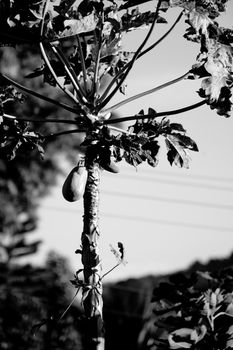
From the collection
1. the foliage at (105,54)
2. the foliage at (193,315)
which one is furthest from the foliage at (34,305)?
the foliage at (105,54)

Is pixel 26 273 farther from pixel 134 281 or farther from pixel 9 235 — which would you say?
pixel 134 281

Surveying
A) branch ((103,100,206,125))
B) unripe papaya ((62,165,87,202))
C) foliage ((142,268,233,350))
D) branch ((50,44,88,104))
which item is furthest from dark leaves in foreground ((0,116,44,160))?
foliage ((142,268,233,350))

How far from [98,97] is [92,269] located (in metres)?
0.97

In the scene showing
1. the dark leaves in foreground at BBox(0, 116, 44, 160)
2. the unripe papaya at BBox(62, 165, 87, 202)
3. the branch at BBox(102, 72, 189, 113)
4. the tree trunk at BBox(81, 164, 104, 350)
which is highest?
the branch at BBox(102, 72, 189, 113)

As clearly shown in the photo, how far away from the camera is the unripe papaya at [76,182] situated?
2715 millimetres

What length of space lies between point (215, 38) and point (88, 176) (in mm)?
983

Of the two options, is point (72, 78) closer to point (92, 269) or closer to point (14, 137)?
point (14, 137)

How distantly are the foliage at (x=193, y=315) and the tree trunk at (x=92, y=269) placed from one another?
1.05m

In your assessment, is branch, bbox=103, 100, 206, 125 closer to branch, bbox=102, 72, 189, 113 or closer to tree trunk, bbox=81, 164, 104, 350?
branch, bbox=102, 72, 189, 113

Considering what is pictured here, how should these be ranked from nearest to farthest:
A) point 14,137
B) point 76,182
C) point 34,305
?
1. point 76,182
2. point 14,137
3. point 34,305

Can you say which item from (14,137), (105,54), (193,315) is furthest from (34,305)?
(105,54)

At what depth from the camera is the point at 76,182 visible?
272 centimetres

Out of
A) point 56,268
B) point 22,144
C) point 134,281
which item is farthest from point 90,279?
point 134,281

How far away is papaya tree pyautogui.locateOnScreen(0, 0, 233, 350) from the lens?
7.57 ft
